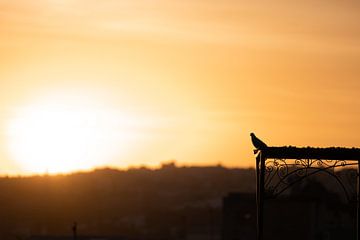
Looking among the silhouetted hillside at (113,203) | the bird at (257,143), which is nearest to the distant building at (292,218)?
the silhouetted hillside at (113,203)

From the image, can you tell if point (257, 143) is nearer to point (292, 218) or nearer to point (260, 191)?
point (260, 191)

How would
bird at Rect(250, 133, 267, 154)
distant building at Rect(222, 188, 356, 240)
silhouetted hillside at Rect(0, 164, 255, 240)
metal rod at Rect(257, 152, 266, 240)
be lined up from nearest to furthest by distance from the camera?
metal rod at Rect(257, 152, 266, 240) < bird at Rect(250, 133, 267, 154) < distant building at Rect(222, 188, 356, 240) < silhouetted hillside at Rect(0, 164, 255, 240)

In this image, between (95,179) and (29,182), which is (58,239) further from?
(95,179)

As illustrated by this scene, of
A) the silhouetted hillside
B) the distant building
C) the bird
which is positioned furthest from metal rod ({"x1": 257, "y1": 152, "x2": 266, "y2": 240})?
the silhouetted hillside

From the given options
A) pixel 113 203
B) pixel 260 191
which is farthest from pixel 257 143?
pixel 113 203

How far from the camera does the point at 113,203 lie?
14412 cm

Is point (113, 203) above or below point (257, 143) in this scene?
above

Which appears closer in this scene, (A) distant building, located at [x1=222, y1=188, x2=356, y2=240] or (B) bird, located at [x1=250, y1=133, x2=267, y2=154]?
(B) bird, located at [x1=250, y1=133, x2=267, y2=154]

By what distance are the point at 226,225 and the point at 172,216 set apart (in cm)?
4744

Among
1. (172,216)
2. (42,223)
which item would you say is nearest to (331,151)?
(42,223)

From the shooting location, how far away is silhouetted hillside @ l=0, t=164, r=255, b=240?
107625mm

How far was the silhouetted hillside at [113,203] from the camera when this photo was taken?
108 metres

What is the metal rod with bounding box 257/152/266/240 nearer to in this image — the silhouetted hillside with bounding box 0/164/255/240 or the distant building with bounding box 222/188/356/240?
the distant building with bounding box 222/188/356/240

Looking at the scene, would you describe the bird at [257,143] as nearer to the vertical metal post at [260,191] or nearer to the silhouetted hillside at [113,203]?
the vertical metal post at [260,191]
